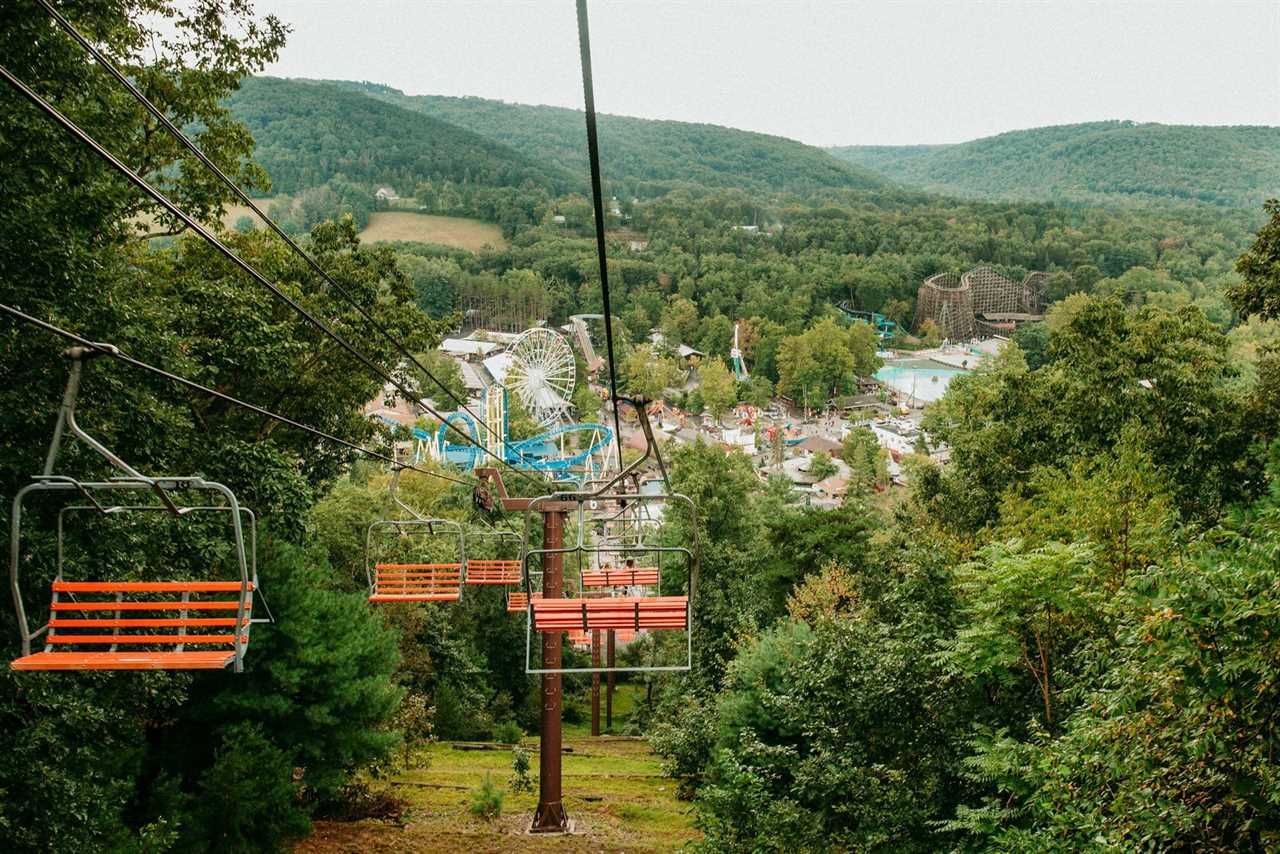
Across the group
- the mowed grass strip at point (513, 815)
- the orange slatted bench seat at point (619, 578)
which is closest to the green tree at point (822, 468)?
the mowed grass strip at point (513, 815)

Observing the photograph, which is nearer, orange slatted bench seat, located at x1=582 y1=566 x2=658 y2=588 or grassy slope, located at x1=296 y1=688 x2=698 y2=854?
orange slatted bench seat, located at x1=582 y1=566 x2=658 y2=588

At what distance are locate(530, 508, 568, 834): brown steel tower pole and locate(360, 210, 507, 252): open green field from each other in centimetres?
13354

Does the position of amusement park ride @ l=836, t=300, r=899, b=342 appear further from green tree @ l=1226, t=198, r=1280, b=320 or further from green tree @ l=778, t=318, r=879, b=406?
green tree @ l=1226, t=198, r=1280, b=320

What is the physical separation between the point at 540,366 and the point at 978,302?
347 ft

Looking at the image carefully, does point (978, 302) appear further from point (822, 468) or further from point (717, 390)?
point (822, 468)

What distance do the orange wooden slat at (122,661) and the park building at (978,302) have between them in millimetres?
138314

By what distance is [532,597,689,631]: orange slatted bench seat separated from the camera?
6938 mm

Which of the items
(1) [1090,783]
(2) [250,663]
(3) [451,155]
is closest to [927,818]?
(1) [1090,783]

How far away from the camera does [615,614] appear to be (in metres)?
7.09

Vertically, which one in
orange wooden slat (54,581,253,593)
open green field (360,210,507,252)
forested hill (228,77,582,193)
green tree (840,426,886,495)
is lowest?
green tree (840,426,886,495)

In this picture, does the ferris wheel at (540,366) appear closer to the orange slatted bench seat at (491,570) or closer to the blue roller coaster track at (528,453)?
the blue roller coaster track at (528,453)

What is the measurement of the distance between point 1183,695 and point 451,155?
188 meters

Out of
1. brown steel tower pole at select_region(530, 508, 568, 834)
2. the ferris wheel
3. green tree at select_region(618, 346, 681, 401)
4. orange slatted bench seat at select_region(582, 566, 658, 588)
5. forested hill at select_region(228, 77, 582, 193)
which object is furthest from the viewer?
forested hill at select_region(228, 77, 582, 193)

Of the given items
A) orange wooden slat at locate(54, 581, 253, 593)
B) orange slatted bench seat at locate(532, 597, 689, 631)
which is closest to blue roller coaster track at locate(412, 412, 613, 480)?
orange slatted bench seat at locate(532, 597, 689, 631)
